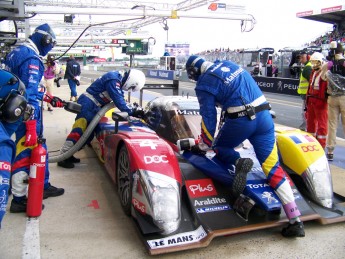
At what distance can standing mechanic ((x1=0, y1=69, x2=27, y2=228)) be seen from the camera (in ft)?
6.73

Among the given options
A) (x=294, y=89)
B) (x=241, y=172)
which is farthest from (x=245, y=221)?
(x=294, y=89)

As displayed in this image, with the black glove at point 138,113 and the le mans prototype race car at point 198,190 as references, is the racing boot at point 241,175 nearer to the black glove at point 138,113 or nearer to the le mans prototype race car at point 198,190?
the le mans prototype race car at point 198,190

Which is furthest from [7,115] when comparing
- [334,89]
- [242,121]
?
[334,89]

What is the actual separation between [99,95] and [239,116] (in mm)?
2734

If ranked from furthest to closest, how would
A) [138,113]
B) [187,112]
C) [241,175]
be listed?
[138,113]
[187,112]
[241,175]

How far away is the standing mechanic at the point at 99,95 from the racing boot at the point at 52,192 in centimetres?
105

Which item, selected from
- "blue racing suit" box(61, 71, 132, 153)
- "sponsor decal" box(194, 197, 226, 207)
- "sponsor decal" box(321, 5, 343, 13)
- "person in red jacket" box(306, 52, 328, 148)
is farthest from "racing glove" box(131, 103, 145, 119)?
"sponsor decal" box(321, 5, 343, 13)

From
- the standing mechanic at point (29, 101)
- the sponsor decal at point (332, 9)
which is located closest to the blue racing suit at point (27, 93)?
the standing mechanic at point (29, 101)

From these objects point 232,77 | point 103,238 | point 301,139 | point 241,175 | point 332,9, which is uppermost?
point 332,9

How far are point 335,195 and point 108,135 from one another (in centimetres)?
271

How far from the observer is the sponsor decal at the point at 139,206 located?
2.97 m

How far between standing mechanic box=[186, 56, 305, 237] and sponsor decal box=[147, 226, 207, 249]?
1.59 feet

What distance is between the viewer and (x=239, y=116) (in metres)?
3.15

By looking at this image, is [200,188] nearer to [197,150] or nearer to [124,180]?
[197,150]
